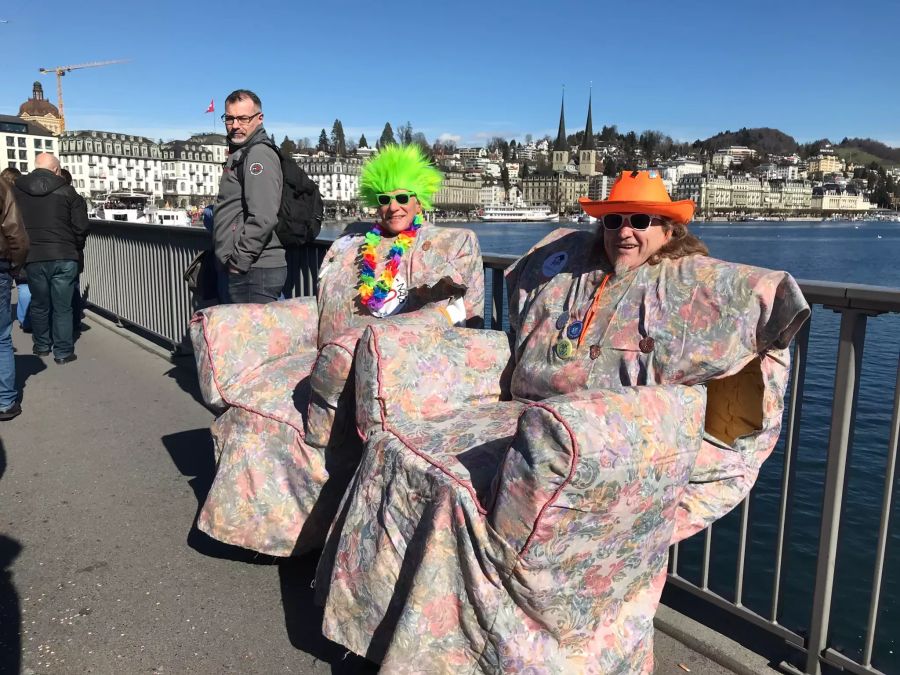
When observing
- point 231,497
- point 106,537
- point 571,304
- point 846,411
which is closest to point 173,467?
point 106,537

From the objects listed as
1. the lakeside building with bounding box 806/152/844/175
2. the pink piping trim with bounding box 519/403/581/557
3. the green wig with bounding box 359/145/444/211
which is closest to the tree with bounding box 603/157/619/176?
the lakeside building with bounding box 806/152/844/175

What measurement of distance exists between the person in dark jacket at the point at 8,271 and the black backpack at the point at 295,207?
1354 millimetres

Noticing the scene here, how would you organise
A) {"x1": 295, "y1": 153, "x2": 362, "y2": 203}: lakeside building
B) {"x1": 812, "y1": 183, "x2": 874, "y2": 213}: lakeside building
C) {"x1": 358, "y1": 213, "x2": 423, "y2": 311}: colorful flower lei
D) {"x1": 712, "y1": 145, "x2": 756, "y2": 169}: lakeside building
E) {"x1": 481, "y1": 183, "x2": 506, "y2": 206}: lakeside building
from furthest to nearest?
{"x1": 712, "y1": 145, "x2": 756, "y2": 169}: lakeside building, {"x1": 812, "y1": 183, "x2": 874, "y2": 213}: lakeside building, {"x1": 481, "y1": 183, "x2": 506, "y2": 206}: lakeside building, {"x1": 295, "y1": 153, "x2": 362, "y2": 203}: lakeside building, {"x1": 358, "y1": 213, "x2": 423, "y2": 311}: colorful flower lei

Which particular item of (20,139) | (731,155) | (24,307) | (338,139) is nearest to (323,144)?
(338,139)

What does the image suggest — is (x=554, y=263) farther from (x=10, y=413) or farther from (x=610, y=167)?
(x=610, y=167)

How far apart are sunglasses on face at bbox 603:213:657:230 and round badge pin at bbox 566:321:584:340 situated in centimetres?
31

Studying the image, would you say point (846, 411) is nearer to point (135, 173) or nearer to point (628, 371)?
point (628, 371)

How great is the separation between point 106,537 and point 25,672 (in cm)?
88

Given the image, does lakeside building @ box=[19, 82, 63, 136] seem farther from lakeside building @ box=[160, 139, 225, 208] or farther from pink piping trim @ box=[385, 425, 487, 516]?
pink piping trim @ box=[385, 425, 487, 516]

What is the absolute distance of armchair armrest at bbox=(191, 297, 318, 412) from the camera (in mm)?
2961

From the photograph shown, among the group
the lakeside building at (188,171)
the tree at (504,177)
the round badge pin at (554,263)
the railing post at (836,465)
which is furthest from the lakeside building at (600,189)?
the lakeside building at (188,171)

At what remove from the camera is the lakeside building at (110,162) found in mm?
105250

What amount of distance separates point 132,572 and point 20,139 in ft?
369

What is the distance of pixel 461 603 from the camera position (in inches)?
74.0
